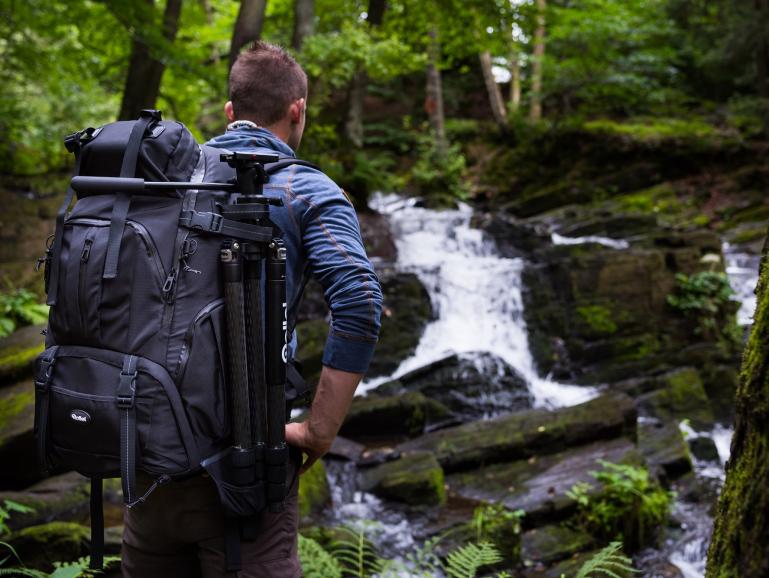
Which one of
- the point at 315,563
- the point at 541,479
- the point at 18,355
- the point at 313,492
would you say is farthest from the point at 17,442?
the point at 541,479

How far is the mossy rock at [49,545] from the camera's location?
13.5 ft

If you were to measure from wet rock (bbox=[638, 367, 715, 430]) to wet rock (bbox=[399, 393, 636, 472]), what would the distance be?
1.65 metres

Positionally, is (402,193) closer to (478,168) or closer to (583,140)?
(478,168)

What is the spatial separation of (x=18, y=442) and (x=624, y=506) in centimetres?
541

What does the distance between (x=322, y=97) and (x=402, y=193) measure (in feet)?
32.1

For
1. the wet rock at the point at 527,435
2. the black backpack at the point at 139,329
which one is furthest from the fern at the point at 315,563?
the wet rock at the point at 527,435

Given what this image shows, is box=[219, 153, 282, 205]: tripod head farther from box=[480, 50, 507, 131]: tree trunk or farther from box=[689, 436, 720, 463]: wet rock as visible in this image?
box=[480, 50, 507, 131]: tree trunk

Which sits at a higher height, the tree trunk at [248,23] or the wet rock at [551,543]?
the tree trunk at [248,23]

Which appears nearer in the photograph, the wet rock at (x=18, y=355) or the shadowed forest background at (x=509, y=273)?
the shadowed forest background at (x=509, y=273)

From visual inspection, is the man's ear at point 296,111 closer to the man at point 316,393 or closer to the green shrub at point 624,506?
the man at point 316,393

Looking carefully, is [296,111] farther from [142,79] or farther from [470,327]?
[470,327]

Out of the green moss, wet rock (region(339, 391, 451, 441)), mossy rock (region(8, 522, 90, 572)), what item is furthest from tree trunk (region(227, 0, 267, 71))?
the green moss

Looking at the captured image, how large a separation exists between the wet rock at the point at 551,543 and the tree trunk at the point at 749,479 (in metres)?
4.50

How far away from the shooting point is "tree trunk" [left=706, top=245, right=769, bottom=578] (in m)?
1.42
